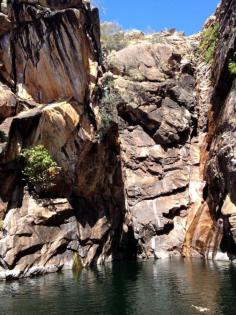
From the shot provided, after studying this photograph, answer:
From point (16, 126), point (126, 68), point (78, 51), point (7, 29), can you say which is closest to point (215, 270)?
point (16, 126)

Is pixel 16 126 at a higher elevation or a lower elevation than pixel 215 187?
higher

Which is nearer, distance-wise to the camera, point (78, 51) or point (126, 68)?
point (78, 51)

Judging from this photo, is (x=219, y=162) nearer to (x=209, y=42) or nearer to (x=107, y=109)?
(x=107, y=109)

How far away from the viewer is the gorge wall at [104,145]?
138 ft

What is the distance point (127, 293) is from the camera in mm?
29328

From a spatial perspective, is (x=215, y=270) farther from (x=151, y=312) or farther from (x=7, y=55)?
(x=7, y=55)

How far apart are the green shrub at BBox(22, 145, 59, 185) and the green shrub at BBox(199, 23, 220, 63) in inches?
1445

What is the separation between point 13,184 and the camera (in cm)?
4212

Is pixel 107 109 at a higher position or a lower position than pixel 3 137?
higher

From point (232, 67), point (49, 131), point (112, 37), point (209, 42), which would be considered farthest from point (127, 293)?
point (112, 37)

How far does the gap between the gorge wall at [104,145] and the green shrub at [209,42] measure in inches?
18.0

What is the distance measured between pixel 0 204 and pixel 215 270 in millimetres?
19467

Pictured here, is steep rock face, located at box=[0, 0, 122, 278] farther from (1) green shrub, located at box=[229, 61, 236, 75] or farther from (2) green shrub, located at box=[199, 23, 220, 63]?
(2) green shrub, located at box=[199, 23, 220, 63]

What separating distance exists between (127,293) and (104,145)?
25194mm
